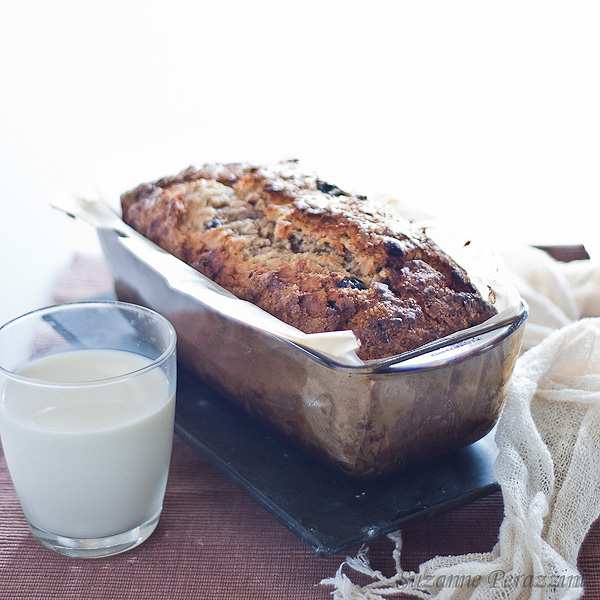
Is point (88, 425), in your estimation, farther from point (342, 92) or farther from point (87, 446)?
point (342, 92)

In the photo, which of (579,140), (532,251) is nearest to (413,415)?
(532,251)

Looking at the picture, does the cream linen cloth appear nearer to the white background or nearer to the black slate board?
the black slate board

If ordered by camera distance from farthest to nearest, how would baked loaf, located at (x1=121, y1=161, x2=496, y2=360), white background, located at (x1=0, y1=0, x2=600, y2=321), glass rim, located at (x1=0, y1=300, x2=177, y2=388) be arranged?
white background, located at (x1=0, y1=0, x2=600, y2=321)
baked loaf, located at (x1=121, y1=161, x2=496, y2=360)
glass rim, located at (x1=0, y1=300, x2=177, y2=388)

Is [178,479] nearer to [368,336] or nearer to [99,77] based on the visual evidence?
[368,336]

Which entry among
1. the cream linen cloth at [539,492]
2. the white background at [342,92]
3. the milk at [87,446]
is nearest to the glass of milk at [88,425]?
the milk at [87,446]

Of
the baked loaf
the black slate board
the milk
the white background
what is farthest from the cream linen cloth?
the white background

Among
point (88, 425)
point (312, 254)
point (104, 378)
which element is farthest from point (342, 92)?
point (88, 425)
